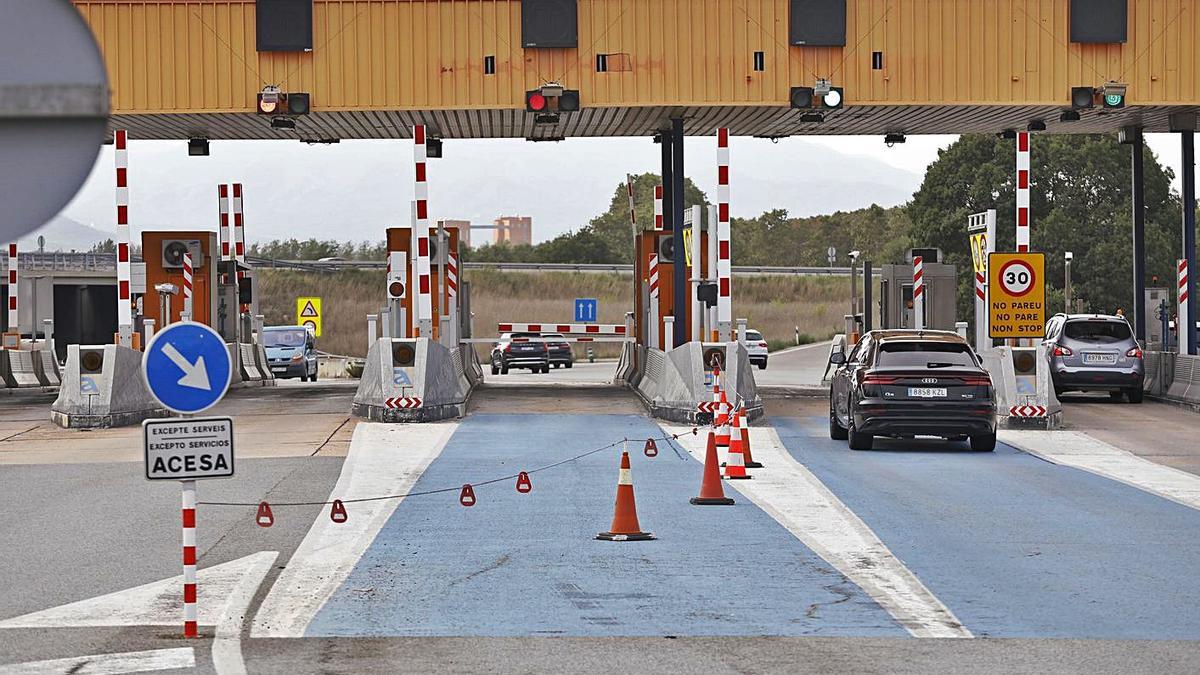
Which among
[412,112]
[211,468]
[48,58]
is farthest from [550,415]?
[48,58]

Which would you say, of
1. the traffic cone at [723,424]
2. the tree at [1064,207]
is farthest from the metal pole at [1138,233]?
the tree at [1064,207]

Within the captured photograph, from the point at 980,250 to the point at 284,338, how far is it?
82.5ft

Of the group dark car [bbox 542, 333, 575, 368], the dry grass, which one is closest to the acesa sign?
dark car [bbox 542, 333, 575, 368]

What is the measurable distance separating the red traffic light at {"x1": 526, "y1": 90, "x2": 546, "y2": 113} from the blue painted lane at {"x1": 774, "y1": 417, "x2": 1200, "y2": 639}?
8293 mm

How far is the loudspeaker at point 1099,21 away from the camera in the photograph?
27531 millimetres

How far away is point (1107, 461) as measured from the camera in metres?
20.3

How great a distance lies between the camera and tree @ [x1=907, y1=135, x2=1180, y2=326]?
217 feet

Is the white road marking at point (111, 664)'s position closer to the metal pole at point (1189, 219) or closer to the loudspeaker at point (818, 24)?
the loudspeaker at point (818, 24)

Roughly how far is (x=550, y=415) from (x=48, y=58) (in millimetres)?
21645

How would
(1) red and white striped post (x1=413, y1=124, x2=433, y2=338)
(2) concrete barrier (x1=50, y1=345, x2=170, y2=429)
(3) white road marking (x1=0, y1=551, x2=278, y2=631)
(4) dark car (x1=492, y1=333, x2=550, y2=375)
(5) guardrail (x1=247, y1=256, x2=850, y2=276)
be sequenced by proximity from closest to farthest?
(3) white road marking (x1=0, y1=551, x2=278, y2=631) → (2) concrete barrier (x1=50, y1=345, x2=170, y2=429) → (1) red and white striped post (x1=413, y1=124, x2=433, y2=338) → (4) dark car (x1=492, y1=333, x2=550, y2=375) → (5) guardrail (x1=247, y1=256, x2=850, y2=276)

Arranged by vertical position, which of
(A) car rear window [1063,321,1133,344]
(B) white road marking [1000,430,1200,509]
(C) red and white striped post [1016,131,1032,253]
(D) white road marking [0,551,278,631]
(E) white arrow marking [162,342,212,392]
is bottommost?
(B) white road marking [1000,430,1200,509]

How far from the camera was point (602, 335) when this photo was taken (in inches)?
1570

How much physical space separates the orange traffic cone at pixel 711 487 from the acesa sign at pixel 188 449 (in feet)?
20.9

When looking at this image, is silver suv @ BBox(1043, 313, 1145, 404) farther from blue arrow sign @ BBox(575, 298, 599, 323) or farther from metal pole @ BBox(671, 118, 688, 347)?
blue arrow sign @ BBox(575, 298, 599, 323)
